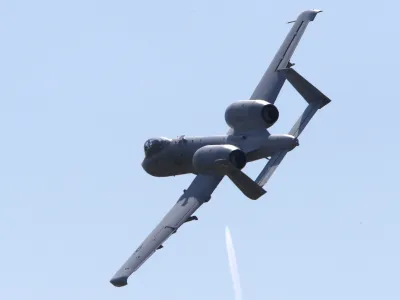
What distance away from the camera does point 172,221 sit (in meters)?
104

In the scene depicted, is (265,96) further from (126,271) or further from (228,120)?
(126,271)

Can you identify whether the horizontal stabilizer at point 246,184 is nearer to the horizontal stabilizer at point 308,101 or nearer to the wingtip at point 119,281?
the horizontal stabilizer at point 308,101

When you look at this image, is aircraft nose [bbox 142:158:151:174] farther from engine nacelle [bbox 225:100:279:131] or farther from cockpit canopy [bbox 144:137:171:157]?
engine nacelle [bbox 225:100:279:131]

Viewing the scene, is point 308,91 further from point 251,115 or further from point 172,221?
point 172,221

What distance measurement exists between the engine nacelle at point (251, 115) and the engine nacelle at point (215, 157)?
267 centimetres

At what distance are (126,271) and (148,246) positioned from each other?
2555 millimetres

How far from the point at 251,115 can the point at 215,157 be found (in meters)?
4.22

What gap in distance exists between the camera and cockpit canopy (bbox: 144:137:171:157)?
110938 mm

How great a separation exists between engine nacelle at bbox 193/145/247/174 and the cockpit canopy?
5603mm

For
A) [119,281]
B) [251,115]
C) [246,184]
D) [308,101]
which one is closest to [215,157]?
[246,184]

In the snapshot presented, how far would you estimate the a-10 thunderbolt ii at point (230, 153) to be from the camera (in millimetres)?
102125

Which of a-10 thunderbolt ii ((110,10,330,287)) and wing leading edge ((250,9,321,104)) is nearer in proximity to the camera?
a-10 thunderbolt ii ((110,10,330,287))

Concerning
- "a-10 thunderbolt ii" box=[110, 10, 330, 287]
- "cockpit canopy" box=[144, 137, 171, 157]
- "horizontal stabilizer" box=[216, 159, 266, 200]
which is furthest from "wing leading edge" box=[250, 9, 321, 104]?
"horizontal stabilizer" box=[216, 159, 266, 200]

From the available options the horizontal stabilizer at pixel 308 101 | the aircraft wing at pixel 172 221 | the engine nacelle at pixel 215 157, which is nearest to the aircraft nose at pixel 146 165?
the aircraft wing at pixel 172 221
